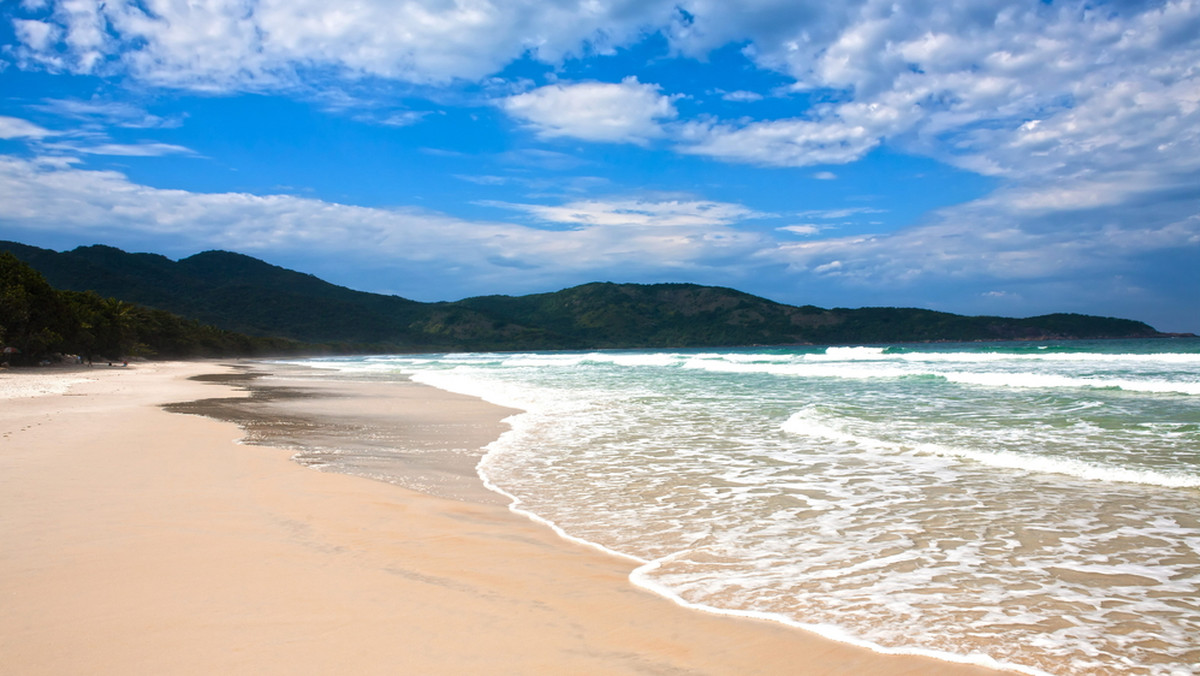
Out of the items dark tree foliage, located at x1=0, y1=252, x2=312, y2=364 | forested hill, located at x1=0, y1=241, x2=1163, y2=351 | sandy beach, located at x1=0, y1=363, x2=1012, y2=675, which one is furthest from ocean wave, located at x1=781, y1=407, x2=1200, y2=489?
forested hill, located at x1=0, y1=241, x2=1163, y2=351

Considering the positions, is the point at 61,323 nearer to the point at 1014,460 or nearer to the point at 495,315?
the point at 1014,460

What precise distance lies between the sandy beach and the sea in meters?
0.41

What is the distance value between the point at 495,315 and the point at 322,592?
14371 cm

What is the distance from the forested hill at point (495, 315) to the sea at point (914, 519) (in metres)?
105

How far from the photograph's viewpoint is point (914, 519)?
5129 millimetres

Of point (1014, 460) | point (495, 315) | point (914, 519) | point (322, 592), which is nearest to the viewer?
point (322, 592)

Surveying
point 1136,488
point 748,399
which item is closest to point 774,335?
point 748,399

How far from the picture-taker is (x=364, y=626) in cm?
296

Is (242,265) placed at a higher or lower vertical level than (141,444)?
higher

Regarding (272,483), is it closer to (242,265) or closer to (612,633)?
(612,633)

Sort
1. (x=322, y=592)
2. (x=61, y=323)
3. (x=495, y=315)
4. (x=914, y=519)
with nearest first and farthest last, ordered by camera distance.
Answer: (x=322, y=592) → (x=914, y=519) → (x=61, y=323) → (x=495, y=315)

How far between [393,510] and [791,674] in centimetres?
359

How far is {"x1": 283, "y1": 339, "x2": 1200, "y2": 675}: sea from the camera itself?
3.18 metres

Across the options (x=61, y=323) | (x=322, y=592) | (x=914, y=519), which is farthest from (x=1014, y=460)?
(x=61, y=323)
